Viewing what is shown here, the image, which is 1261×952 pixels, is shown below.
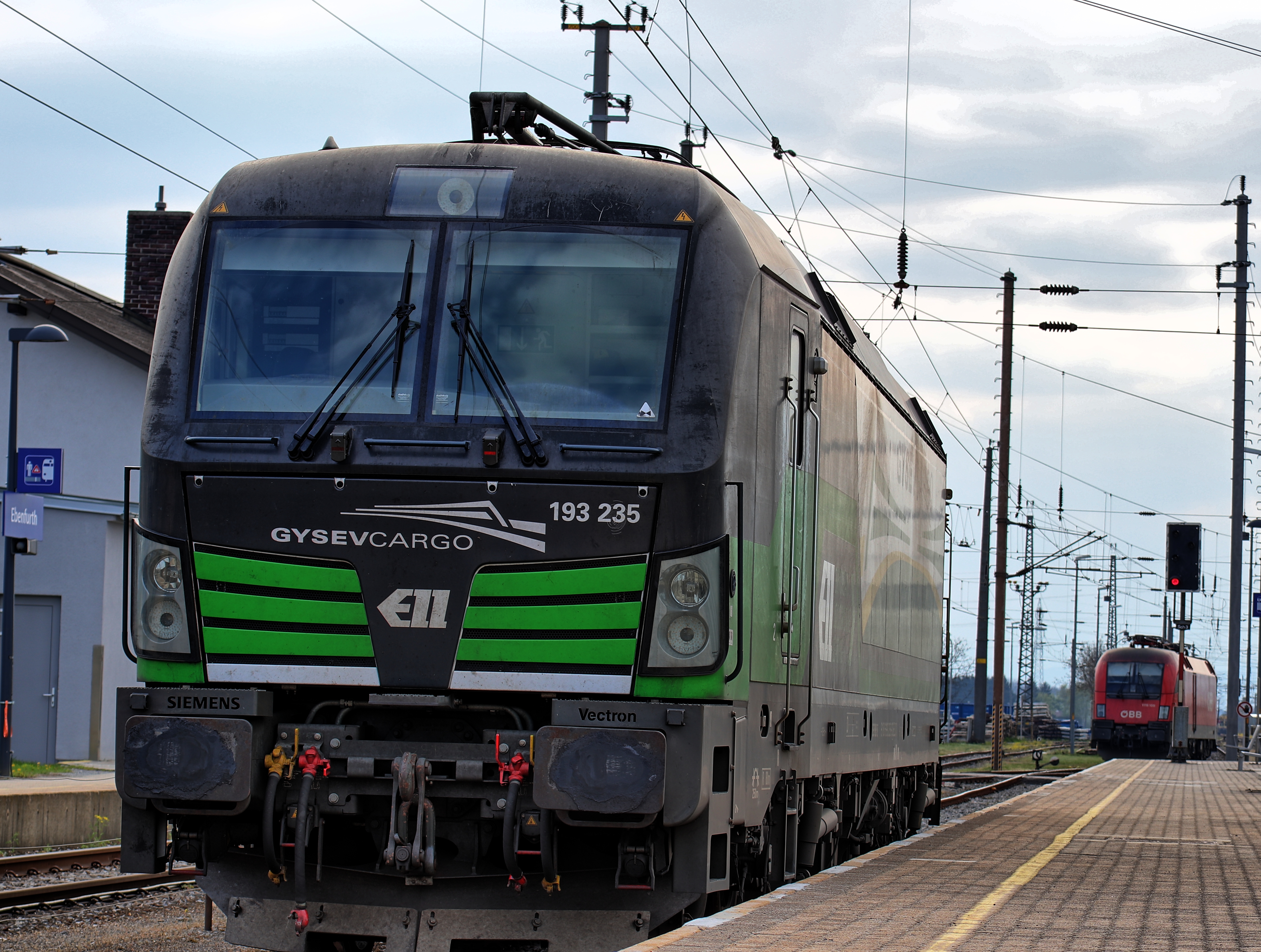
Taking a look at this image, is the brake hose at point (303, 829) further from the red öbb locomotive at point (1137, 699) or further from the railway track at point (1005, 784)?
the red öbb locomotive at point (1137, 699)

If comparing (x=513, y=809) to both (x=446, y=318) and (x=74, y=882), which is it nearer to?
(x=446, y=318)

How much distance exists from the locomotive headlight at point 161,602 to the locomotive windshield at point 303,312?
650mm

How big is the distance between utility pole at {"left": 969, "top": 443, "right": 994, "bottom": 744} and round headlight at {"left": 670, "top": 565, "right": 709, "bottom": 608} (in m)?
37.4

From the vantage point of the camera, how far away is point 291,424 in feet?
23.3

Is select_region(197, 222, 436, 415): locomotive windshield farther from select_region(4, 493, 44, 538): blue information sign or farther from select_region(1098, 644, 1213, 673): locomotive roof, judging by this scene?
select_region(1098, 644, 1213, 673): locomotive roof

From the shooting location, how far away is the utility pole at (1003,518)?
3269cm

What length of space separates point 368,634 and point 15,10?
9.10 m

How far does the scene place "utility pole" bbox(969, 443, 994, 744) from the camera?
4441cm

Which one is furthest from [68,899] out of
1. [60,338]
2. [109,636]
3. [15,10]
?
[109,636]

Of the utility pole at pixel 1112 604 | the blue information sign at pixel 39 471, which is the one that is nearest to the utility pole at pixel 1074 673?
the utility pole at pixel 1112 604

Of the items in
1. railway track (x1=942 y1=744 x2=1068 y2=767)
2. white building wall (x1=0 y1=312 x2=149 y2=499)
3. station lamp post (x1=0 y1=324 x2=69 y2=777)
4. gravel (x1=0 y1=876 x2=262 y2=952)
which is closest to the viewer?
gravel (x1=0 y1=876 x2=262 y2=952)

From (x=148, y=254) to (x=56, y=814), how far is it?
45.9 feet

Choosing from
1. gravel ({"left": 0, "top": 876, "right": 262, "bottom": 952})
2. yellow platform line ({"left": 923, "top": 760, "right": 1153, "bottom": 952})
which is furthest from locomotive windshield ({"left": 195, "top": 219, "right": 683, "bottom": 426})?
gravel ({"left": 0, "top": 876, "right": 262, "bottom": 952})

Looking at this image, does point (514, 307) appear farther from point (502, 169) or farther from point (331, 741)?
point (331, 741)
